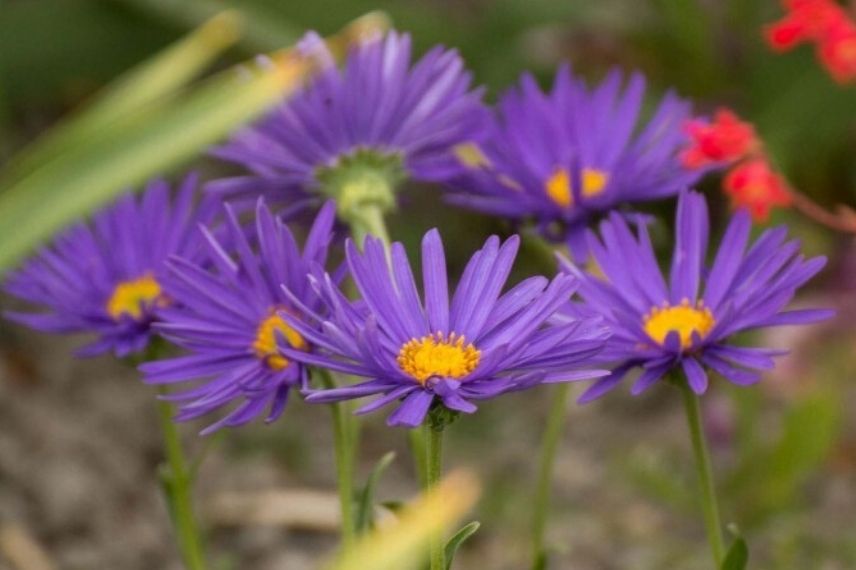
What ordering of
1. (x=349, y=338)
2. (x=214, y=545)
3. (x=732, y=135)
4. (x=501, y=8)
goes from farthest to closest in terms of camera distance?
(x=501, y=8), (x=214, y=545), (x=732, y=135), (x=349, y=338)

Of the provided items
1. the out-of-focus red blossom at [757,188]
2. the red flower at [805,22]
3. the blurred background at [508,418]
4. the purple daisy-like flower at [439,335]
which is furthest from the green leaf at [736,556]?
the blurred background at [508,418]

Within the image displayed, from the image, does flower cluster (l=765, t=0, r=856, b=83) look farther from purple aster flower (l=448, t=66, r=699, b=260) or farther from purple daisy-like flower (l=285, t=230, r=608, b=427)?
purple daisy-like flower (l=285, t=230, r=608, b=427)

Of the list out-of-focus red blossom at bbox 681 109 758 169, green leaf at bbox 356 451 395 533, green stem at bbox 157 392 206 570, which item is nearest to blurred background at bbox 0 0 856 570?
green stem at bbox 157 392 206 570

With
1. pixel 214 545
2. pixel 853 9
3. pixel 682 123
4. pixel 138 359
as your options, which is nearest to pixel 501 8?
pixel 853 9

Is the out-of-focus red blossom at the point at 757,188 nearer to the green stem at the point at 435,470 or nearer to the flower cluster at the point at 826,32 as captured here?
the flower cluster at the point at 826,32

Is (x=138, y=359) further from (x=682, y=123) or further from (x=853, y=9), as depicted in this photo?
(x=853, y=9)

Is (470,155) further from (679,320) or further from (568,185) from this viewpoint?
(679,320)
